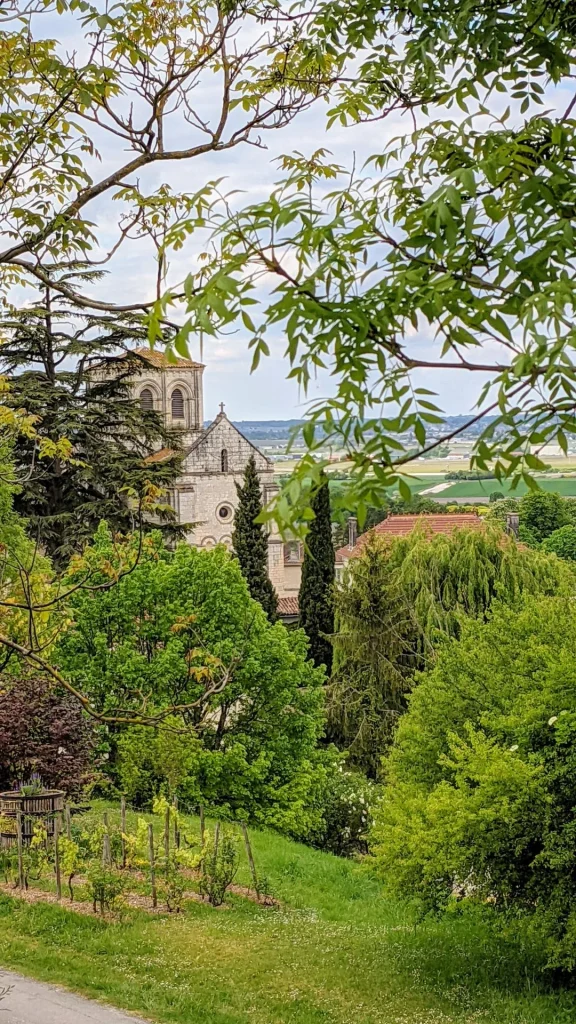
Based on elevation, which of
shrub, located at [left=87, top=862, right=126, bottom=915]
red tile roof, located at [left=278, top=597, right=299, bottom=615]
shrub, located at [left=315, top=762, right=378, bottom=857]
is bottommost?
shrub, located at [left=315, top=762, right=378, bottom=857]

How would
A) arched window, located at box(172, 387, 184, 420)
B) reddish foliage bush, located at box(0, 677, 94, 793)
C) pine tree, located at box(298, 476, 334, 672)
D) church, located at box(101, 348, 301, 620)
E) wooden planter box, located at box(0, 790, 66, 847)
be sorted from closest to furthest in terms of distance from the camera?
wooden planter box, located at box(0, 790, 66, 847), reddish foliage bush, located at box(0, 677, 94, 793), pine tree, located at box(298, 476, 334, 672), church, located at box(101, 348, 301, 620), arched window, located at box(172, 387, 184, 420)

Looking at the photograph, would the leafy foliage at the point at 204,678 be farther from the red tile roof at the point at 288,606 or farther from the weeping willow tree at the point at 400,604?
the red tile roof at the point at 288,606

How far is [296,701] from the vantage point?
1967 cm

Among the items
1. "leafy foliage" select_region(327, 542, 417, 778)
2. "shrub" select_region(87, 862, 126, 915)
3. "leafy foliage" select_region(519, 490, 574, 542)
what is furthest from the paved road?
"leafy foliage" select_region(519, 490, 574, 542)

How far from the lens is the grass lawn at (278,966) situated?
860cm

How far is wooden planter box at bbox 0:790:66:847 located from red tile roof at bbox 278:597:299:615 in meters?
30.3

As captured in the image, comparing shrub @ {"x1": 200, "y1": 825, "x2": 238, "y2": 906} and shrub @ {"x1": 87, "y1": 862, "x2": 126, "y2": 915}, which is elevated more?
shrub @ {"x1": 87, "y1": 862, "x2": 126, "y2": 915}

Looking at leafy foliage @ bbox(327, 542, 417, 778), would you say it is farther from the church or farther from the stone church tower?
the stone church tower

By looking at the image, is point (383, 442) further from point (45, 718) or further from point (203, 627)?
point (203, 627)

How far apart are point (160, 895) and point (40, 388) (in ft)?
56.2

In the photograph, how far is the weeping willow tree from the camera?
24.0 metres

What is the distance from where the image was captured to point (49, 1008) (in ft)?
28.4

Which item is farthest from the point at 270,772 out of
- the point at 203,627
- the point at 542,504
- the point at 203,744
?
the point at 542,504

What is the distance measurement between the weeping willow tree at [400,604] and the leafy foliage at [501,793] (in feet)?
36.7
